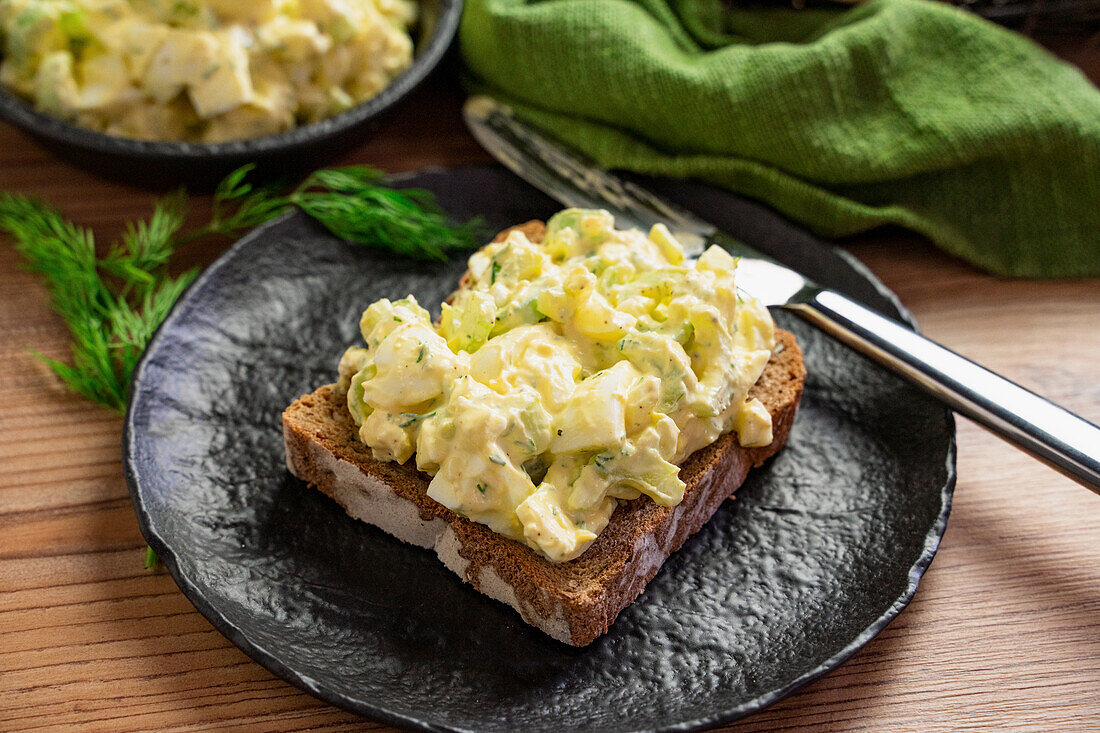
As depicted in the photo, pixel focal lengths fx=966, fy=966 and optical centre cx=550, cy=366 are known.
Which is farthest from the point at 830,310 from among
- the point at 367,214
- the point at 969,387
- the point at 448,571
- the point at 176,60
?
the point at 176,60

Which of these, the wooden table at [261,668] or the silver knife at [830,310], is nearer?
the wooden table at [261,668]

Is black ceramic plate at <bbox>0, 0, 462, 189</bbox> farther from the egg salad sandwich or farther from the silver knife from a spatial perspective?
the egg salad sandwich

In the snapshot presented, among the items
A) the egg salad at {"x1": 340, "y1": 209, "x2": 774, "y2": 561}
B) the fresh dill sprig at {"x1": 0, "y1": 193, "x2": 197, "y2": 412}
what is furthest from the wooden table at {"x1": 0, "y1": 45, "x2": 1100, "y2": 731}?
the egg salad at {"x1": 340, "y1": 209, "x2": 774, "y2": 561}

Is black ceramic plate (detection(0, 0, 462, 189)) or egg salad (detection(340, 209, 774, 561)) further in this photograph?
black ceramic plate (detection(0, 0, 462, 189))

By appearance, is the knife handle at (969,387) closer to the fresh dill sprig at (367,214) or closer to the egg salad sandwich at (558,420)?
the egg salad sandwich at (558,420)

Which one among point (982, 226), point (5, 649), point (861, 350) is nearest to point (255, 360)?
point (5, 649)

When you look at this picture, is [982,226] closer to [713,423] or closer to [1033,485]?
[1033,485]

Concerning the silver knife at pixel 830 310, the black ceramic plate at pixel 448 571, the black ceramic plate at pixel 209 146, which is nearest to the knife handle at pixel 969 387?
the silver knife at pixel 830 310
